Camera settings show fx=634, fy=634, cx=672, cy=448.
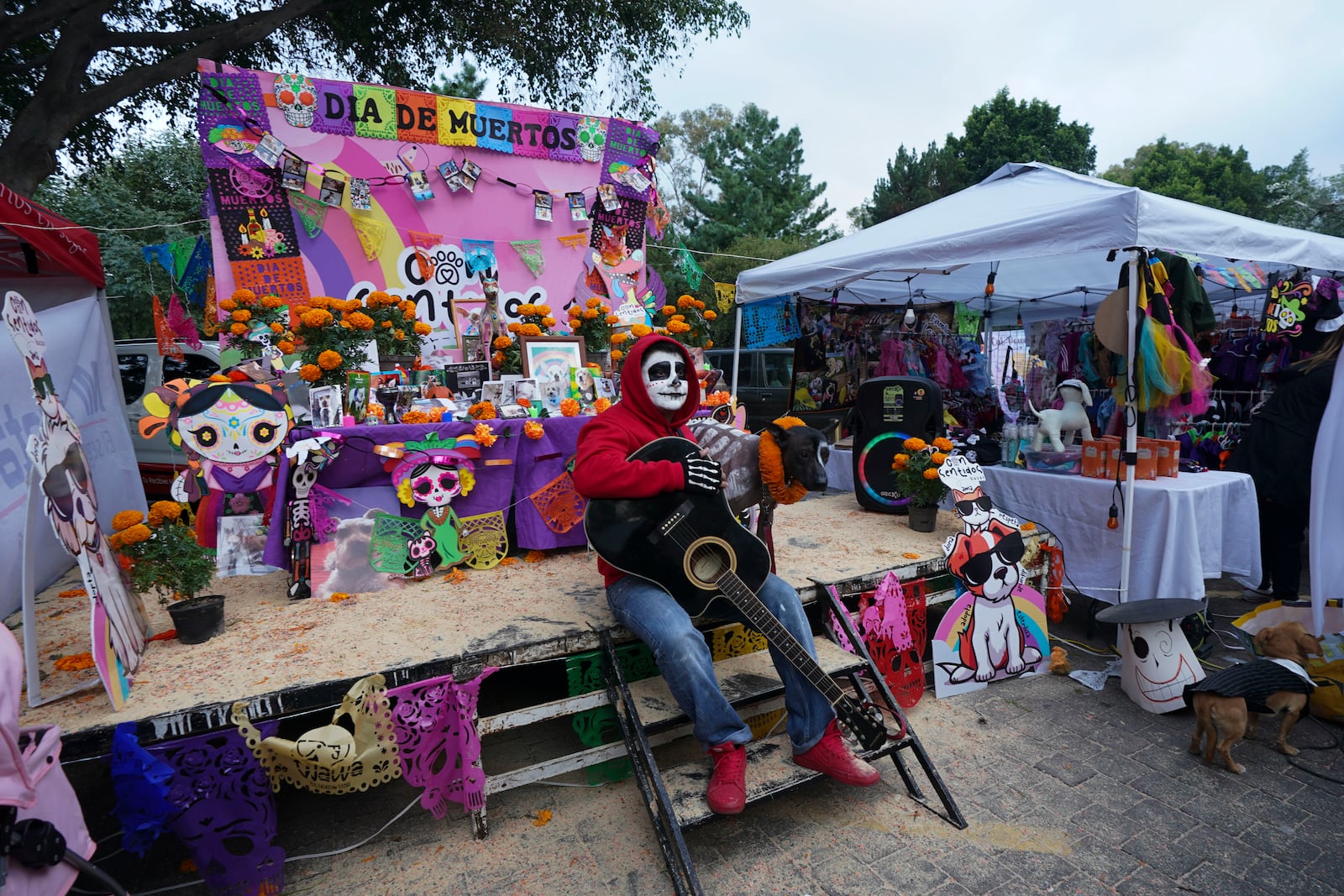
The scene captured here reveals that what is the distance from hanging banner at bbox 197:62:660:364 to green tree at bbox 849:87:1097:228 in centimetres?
2284

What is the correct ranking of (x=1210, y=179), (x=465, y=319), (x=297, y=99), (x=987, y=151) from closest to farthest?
(x=297, y=99) < (x=465, y=319) < (x=987, y=151) < (x=1210, y=179)

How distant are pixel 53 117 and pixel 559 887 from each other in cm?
906

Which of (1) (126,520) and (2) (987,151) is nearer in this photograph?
(1) (126,520)

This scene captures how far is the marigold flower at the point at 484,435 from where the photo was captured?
3371 mm

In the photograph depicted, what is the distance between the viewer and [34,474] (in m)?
1.96

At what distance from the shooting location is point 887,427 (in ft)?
14.9

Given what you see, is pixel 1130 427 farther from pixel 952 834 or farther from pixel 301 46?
pixel 301 46

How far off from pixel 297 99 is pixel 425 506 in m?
3.26

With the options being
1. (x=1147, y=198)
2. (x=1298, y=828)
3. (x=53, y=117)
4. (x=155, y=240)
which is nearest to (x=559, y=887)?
(x=1298, y=828)

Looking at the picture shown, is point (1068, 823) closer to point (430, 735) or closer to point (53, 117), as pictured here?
point (430, 735)

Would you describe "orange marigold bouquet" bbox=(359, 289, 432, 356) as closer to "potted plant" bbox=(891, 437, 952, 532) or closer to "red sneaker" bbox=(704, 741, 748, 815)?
"red sneaker" bbox=(704, 741, 748, 815)

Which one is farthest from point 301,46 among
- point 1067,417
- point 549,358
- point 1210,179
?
point 1210,179

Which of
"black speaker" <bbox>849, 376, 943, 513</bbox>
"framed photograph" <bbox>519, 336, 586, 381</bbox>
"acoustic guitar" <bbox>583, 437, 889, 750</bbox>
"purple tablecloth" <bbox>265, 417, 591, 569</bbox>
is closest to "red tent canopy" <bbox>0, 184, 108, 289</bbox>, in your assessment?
"purple tablecloth" <bbox>265, 417, 591, 569</bbox>

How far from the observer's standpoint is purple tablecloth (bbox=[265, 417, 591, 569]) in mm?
3092
